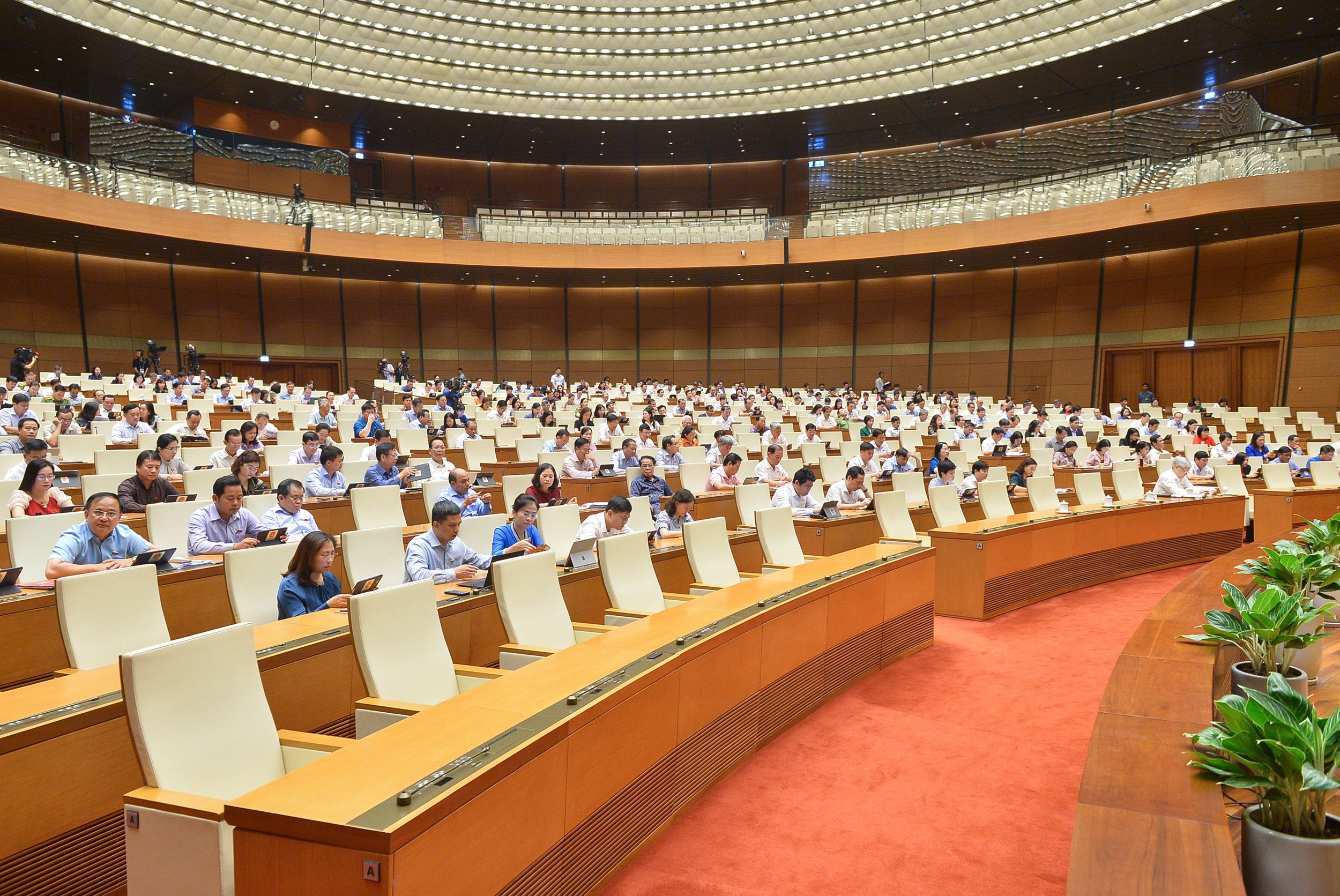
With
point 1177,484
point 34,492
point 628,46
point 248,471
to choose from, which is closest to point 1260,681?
point 248,471

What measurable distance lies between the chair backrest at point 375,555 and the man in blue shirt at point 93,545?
103 cm

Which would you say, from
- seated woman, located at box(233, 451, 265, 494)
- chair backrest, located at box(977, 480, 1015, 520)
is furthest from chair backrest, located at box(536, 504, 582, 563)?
chair backrest, located at box(977, 480, 1015, 520)

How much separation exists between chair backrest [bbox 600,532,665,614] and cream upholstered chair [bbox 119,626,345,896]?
198 cm

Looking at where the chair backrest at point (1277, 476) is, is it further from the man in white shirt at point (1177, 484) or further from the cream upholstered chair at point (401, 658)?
the cream upholstered chair at point (401, 658)

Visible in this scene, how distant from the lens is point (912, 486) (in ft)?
28.2

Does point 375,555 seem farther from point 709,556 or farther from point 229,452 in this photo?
point 229,452

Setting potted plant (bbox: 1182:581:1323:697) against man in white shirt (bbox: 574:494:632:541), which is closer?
potted plant (bbox: 1182:581:1323:697)

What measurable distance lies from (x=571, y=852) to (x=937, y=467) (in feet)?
21.8

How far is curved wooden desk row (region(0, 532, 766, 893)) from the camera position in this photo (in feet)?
7.86

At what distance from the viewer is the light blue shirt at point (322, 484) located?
7.41 meters

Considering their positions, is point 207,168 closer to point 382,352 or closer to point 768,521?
point 382,352

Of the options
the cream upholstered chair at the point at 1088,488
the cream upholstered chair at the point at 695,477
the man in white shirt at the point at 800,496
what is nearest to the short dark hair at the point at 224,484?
the man in white shirt at the point at 800,496

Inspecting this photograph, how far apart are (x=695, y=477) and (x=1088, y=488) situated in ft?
13.6

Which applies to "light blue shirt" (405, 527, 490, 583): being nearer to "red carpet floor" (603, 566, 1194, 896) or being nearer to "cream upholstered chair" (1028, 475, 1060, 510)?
"red carpet floor" (603, 566, 1194, 896)
